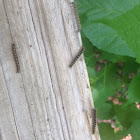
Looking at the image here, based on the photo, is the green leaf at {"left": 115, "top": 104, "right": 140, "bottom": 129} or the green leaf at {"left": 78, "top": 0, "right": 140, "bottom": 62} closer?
the green leaf at {"left": 78, "top": 0, "right": 140, "bottom": 62}

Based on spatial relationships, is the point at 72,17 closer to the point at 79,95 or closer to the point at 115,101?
the point at 79,95

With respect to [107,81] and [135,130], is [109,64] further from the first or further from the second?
[135,130]

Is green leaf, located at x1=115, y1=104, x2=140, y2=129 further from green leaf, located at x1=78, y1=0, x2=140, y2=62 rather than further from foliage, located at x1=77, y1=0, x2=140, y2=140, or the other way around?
green leaf, located at x1=78, y1=0, x2=140, y2=62

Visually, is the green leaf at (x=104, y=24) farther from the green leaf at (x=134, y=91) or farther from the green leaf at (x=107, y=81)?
the green leaf at (x=107, y=81)

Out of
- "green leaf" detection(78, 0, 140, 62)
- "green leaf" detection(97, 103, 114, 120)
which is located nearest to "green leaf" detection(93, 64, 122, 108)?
"green leaf" detection(97, 103, 114, 120)

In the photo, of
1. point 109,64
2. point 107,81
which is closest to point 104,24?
point 109,64

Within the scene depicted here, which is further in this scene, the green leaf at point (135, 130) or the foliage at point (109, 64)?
the green leaf at point (135, 130)

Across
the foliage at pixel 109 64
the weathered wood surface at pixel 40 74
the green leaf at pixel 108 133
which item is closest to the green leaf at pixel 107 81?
the foliage at pixel 109 64

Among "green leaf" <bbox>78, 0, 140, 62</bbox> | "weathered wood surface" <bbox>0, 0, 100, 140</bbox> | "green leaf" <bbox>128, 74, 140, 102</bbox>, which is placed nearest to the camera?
"weathered wood surface" <bbox>0, 0, 100, 140</bbox>
